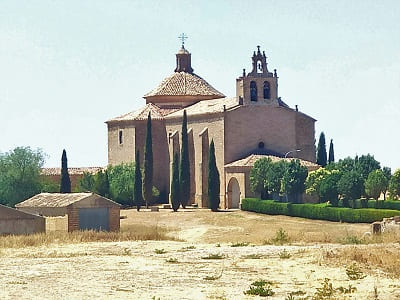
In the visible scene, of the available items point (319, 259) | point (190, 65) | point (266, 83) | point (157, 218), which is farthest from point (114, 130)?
point (319, 259)

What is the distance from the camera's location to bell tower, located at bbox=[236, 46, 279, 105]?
243ft

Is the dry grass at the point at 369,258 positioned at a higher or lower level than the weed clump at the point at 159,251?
lower

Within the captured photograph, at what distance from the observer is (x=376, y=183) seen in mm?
57344

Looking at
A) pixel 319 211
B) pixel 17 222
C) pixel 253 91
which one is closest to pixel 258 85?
pixel 253 91

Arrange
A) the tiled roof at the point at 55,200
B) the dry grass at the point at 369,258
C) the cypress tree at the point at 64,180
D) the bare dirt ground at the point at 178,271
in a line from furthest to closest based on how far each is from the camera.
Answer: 1. the cypress tree at the point at 64,180
2. the tiled roof at the point at 55,200
3. the dry grass at the point at 369,258
4. the bare dirt ground at the point at 178,271

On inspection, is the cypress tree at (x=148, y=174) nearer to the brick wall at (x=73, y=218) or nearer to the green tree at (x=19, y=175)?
the green tree at (x=19, y=175)

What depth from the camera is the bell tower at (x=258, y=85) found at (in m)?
74.1

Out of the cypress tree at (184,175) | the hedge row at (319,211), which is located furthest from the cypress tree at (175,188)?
the hedge row at (319,211)

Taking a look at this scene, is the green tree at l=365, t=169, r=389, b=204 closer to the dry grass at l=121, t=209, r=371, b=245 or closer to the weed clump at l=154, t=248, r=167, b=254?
the dry grass at l=121, t=209, r=371, b=245

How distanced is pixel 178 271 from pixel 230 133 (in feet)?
156

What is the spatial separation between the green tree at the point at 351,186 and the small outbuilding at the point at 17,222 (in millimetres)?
20643

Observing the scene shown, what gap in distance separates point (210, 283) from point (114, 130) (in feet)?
199

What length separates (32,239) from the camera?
3556cm

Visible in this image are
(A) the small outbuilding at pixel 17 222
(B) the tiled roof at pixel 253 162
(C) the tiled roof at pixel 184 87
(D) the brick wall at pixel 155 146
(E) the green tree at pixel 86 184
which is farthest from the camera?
(C) the tiled roof at pixel 184 87
